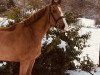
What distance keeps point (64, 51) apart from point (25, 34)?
5.69 feet

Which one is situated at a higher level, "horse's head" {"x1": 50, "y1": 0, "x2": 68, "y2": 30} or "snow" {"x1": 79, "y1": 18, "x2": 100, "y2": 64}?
"horse's head" {"x1": 50, "y1": 0, "x2": 68, "y2": 30}

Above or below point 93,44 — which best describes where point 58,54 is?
above

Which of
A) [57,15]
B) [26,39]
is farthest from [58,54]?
[57,15]

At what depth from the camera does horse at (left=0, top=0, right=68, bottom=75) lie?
15.9 feet

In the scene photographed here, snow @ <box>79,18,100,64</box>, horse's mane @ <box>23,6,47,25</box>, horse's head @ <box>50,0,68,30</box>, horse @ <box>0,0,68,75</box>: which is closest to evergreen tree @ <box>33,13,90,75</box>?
snow @ <box>79,18,100,64</box>

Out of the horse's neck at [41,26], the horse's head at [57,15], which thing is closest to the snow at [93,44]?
the horse's neck at [41,26]

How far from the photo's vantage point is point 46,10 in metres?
4.73

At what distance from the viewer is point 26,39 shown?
193 inches

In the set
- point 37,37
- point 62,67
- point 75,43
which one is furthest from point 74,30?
point 37,37

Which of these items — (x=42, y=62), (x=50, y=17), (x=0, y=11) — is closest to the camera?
(x=50, y=17)

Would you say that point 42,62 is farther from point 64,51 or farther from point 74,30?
point 74,30

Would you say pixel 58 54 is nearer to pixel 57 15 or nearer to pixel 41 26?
pixel 41 26

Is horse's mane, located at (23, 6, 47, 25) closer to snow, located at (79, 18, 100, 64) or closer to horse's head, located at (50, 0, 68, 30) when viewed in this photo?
horse's head, located at (50, 0, 68, 30)

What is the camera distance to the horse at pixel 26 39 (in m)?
4.83
